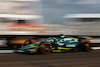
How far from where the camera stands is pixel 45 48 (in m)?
7.82

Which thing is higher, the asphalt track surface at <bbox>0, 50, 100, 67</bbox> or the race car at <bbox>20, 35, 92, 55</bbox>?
the race car at <bbox>20, 35, 92, 55</bbox>

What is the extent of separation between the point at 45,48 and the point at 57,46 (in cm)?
71

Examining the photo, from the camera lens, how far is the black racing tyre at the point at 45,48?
7677mm

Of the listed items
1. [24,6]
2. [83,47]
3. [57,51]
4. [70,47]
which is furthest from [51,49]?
[24,6]

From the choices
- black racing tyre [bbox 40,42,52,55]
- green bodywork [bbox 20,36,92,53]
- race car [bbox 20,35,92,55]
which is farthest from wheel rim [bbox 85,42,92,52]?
black racing tyre [bbox 40,42,52,55]

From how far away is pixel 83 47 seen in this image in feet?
28.6

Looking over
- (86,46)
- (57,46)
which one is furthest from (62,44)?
(86,46)

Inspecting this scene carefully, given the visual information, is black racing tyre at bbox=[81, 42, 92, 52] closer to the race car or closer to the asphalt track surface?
the race car

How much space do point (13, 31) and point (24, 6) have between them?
1504 mm

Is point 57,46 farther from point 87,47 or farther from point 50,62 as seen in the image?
point 50,62

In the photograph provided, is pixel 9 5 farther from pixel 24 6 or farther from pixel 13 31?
pixel 13 31

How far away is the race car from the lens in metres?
7.71

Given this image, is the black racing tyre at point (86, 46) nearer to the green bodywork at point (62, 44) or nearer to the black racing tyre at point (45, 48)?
the green bodywork at point (62, 44)

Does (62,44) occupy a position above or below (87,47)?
above
